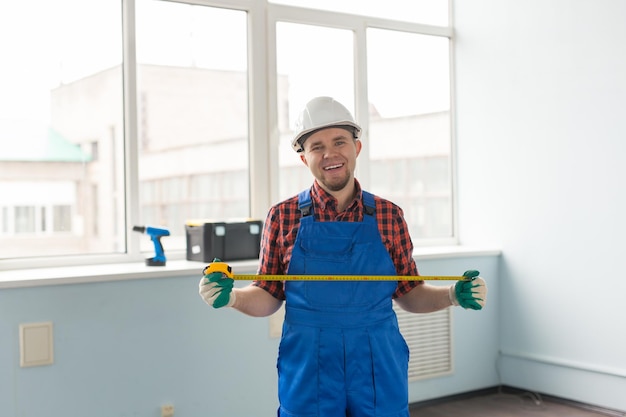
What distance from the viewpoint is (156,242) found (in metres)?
3.56

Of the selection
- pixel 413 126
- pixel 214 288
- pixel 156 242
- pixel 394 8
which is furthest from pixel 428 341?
pixel 214 288

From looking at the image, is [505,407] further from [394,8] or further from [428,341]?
[394,8]

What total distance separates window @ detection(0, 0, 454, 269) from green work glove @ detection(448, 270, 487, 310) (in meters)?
2.00

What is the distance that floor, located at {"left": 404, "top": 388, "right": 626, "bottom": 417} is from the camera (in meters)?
4.05

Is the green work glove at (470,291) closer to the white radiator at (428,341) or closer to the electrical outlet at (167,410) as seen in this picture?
the electrical outlet at (167,410)

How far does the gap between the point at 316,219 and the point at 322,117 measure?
0.33 meters

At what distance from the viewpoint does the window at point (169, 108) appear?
355 centimetres

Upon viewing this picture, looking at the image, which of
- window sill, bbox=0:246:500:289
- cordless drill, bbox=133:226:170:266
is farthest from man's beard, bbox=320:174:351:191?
cordless drill, bbox=133:226:170:266

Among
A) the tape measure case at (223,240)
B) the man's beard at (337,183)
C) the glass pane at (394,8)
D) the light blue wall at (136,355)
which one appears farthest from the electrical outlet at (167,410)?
the glass pane at (394,8)

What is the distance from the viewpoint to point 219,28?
402cm

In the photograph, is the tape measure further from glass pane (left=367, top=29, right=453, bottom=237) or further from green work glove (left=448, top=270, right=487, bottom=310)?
glass pane (left=367, top=29, right=453, bottom=237)

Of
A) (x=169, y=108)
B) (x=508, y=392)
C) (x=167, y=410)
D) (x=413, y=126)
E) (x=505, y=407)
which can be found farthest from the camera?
(x=413, y=126)

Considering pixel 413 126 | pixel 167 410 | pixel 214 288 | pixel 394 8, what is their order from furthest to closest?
pixel 413 126, pixel 394 8, pixel 167 410, pixel 214 288

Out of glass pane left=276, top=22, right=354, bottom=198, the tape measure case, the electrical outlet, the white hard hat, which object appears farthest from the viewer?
glass pane left=276, top=22, right=354, bottom=198
